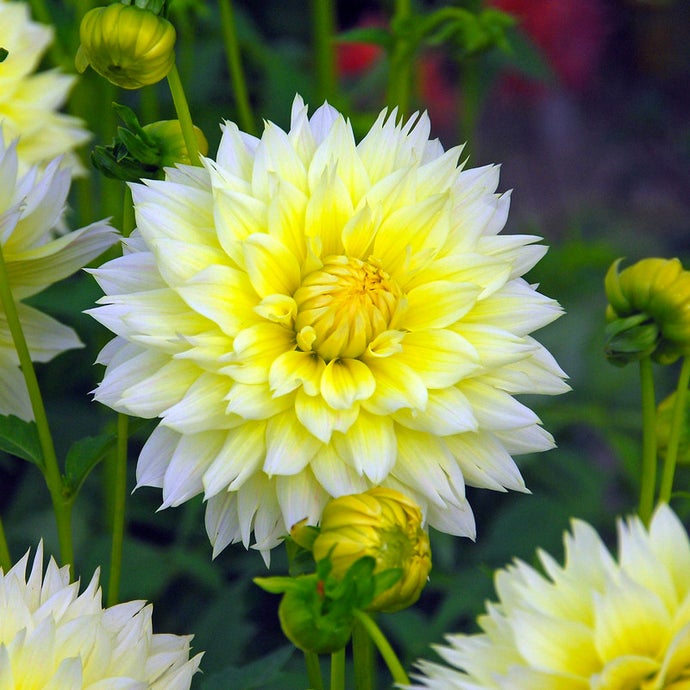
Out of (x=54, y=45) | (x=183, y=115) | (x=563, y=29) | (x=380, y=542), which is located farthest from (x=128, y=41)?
(x=563, y=29)

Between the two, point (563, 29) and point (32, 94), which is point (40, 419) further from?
point (563, 29)

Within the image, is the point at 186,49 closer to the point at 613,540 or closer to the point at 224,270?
the point at 224,270

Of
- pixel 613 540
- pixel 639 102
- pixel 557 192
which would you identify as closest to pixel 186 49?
pixel 613 540

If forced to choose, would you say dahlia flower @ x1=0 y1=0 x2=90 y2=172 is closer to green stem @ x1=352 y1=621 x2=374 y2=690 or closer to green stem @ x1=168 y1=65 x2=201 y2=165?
green stem @ x1=168 y1=65 x2=201 y2=165

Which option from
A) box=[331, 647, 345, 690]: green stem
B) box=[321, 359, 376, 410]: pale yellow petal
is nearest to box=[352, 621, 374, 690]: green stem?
box=[331, 647, 345, 690]: green stem

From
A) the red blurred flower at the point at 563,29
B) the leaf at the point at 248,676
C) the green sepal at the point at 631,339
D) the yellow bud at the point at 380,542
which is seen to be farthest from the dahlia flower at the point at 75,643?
the red blurred flower at the point at 563,29

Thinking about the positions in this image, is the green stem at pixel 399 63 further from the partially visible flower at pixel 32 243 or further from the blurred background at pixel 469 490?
the partially visible flower at pixel 32 243
